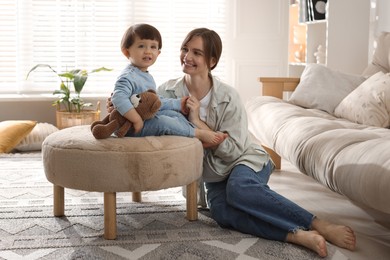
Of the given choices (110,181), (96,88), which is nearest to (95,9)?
(96,88)

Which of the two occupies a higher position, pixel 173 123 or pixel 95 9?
pixel 95 9

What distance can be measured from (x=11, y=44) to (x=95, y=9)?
742 mm

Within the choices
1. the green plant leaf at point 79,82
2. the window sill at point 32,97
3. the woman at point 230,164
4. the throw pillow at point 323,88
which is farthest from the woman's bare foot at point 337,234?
the window sill at point 32,97

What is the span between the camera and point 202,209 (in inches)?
103

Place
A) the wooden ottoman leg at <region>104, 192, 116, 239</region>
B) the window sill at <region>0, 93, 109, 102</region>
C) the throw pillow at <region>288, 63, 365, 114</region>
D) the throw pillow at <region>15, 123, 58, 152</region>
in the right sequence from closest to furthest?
the wooden ottoman leg at <region>104, 192, 116, 239</region> < the throw pillow at <region>288, 63, 365, 114</region> < the throw pillow at <region>15, 123, 58, 152</region> < the window sill at <region>0, 93, 109, 102</region>

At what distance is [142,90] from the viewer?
2312 mm

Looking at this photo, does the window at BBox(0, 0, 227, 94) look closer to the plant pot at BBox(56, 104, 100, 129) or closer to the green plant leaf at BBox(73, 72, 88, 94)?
the green plant leaf at BBox(73, 72, 88, 94)

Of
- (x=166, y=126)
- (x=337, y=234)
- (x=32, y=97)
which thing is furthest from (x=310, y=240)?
(x=32, y=97)

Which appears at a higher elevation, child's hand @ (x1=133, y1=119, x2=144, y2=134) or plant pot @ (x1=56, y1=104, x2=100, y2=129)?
child's hand @ (x1=133, y1=119, x2=144, y2=134)

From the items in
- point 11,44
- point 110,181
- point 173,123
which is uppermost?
point 11,44

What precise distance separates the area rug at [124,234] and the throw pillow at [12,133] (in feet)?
3.77

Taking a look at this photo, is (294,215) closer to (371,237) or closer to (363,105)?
(371,237)

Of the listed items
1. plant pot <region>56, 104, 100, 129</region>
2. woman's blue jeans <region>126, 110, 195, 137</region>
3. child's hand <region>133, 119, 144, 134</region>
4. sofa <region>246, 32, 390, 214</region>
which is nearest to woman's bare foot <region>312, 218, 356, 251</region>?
sofa <region>246, 32, 390, 214</region>

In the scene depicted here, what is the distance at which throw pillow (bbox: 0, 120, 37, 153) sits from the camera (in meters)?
4.05
